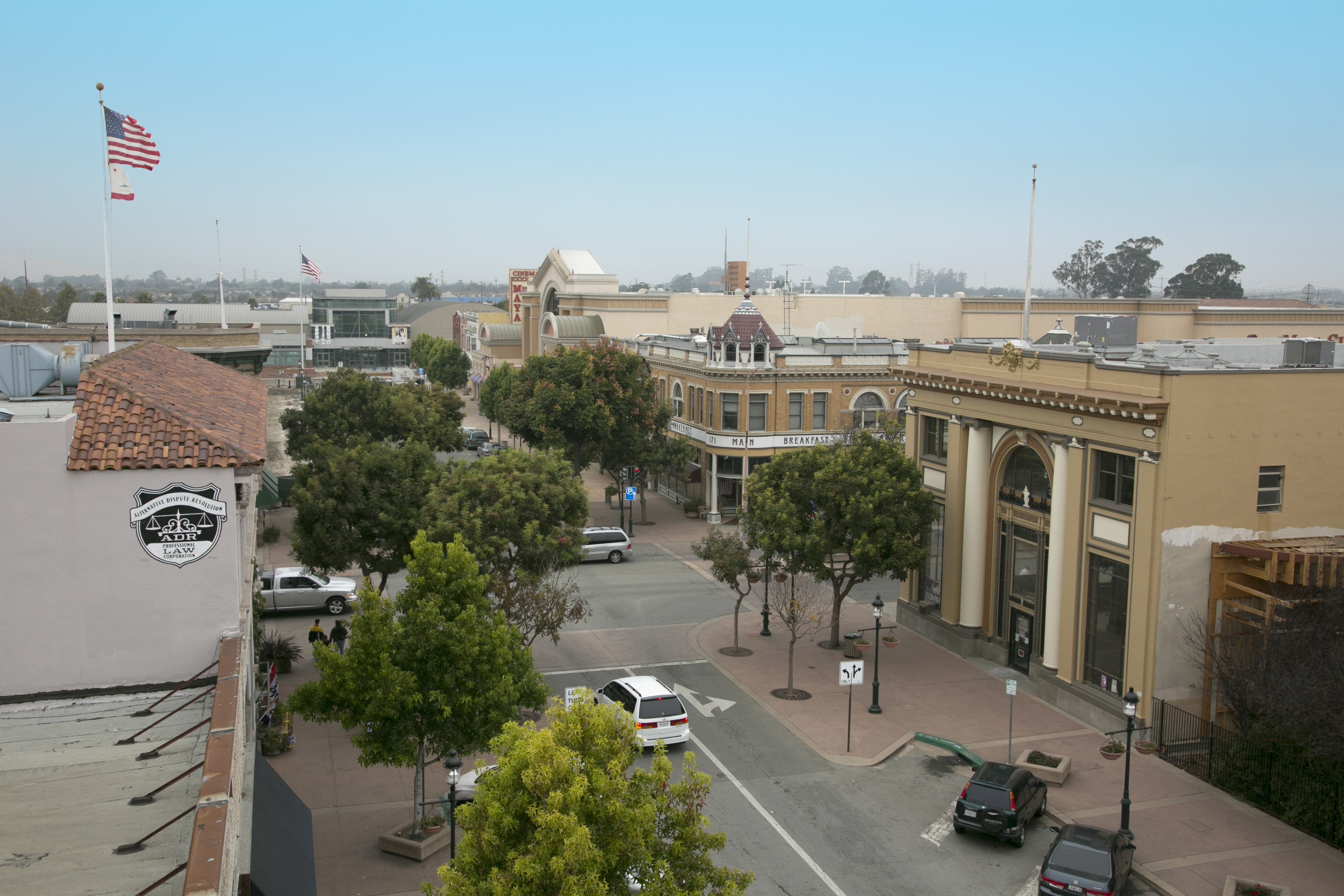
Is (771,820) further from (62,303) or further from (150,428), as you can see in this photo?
(62,303)

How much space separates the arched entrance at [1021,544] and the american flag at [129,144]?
77.1ft

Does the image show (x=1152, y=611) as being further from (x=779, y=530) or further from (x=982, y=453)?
(x=779, y=530)

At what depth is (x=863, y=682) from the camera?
99.6 ft

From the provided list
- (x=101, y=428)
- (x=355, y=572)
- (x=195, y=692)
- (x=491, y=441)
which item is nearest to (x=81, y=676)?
(x=195, y=692)

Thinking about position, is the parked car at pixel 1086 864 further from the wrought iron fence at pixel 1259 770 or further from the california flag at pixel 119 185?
the california flag at pixel 119 185

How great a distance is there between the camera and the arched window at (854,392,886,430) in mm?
55000

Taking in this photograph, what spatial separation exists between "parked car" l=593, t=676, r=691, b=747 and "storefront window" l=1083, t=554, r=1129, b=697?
35.6 feet

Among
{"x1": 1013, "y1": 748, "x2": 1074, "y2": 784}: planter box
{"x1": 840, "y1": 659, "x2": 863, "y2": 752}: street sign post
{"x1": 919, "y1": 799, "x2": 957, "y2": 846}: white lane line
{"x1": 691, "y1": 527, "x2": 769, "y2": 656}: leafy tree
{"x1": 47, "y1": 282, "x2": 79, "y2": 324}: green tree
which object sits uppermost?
{"x1": 47, "y1": 282, "x2": 79, "y2": 324}: green tree

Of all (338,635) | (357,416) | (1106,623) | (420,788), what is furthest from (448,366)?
(420,788)

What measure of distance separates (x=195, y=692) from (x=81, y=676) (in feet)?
4.85

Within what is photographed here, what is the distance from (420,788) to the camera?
20.6 m

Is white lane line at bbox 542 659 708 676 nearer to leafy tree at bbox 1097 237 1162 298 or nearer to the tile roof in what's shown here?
the tile roof

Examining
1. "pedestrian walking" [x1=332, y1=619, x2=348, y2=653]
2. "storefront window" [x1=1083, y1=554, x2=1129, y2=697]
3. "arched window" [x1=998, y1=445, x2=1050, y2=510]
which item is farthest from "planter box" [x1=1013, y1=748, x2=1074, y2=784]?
"pedestrian walking" [x1=332, y1=619, x2=348, y2=653]

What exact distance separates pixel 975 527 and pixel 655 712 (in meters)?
12.6
